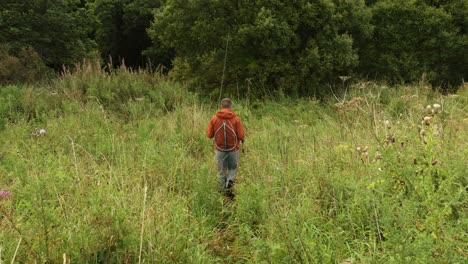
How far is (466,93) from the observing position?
32.1 ft

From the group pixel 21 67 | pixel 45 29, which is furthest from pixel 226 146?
pixel 45 29

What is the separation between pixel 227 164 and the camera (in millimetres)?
5461

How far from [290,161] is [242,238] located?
164 centimetres

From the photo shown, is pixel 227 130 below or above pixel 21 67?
above

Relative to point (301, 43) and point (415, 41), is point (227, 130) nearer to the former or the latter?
point (301, 43)

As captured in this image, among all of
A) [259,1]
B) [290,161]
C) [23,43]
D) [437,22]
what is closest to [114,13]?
[23,43]

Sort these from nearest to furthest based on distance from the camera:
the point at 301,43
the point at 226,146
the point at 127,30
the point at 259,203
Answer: the point at 259,203 < the point at 226,146 < the point at 301,43 < the point at 127,30

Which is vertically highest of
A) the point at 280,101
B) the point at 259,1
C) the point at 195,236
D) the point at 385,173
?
the point at 259,1

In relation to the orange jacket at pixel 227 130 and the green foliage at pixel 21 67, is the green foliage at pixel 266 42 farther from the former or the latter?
the orange jacket at pixel 227 130

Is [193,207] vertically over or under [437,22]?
under

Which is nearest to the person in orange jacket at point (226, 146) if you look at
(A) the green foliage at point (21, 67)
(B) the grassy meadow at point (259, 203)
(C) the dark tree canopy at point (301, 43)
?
(B) the grassy meadow at point (259, 203)

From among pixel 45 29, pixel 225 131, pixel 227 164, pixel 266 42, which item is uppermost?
pixel 266 42

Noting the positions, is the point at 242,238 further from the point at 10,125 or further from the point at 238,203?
the point at 10,125

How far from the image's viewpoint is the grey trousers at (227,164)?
540 cm
